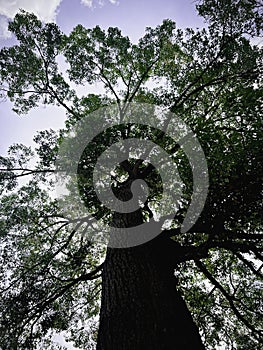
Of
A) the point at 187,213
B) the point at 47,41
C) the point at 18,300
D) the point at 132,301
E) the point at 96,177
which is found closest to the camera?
the point at 132,301

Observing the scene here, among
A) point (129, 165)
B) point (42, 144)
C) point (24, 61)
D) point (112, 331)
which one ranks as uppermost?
point (24, 61)

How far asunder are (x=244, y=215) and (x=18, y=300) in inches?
184

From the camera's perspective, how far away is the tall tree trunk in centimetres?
258

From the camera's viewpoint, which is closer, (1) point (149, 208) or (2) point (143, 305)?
(2) point (143, 305)

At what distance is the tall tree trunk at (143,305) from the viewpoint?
258 centimetres

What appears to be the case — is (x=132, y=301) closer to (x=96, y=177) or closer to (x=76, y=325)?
(x=96, y=177)

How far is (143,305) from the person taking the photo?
2.92 metres

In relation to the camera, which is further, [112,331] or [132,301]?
[132,301]

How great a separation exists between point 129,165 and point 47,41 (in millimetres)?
4436

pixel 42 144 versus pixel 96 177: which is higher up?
pixel 42 144

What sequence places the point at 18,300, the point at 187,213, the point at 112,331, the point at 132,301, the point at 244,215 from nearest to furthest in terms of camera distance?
the point at 112,331
the point at 132,301
the point at 244,215
the point at 187,213
the point at 18,300

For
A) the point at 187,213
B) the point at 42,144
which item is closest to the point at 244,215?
the point at 187,213

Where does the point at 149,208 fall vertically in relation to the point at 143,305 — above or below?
above

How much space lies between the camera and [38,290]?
5.35 meters
